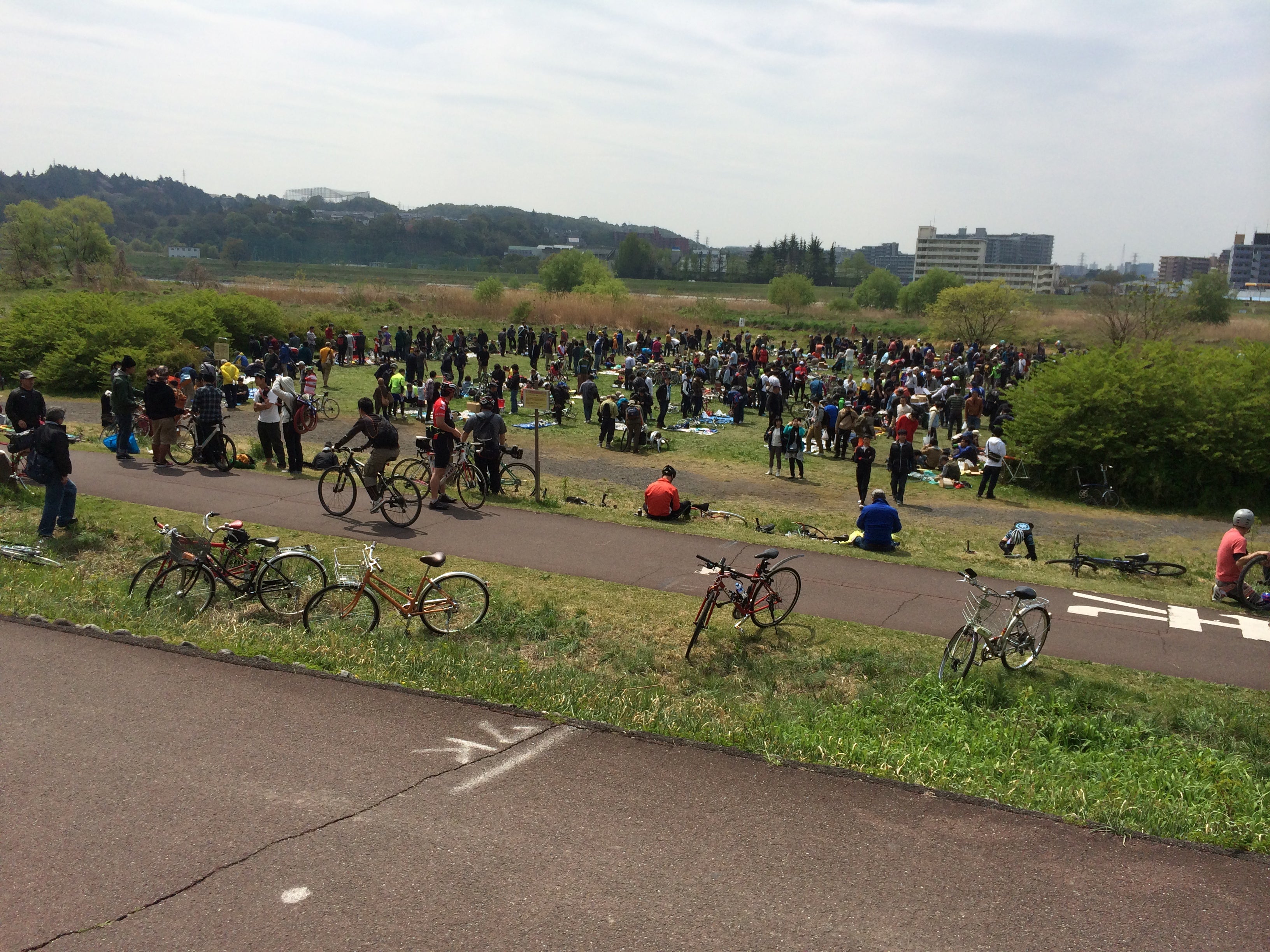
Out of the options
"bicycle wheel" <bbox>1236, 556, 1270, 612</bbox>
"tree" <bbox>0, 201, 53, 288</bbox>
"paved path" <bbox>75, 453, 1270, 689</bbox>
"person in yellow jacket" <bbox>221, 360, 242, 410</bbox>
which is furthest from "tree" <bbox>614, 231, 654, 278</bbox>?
"bicycle wheel" <bbox>1236, 556, 1270, 612</bbox>

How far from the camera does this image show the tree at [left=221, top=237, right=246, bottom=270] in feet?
562

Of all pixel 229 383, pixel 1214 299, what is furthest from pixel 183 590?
pixel 1214 299

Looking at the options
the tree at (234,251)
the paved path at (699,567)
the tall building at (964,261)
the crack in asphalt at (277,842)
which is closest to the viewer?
the crack in asphalt at (277,842)

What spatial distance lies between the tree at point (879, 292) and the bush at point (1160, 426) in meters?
64.0

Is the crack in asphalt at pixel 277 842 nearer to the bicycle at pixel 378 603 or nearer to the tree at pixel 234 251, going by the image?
the bicycle at pixel 378 603

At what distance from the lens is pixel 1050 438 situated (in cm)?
2188

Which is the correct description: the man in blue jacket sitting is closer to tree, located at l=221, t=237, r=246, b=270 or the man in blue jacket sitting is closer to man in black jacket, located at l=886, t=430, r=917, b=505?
man in black jacket, located at l=886, t=430, r=917, b=505

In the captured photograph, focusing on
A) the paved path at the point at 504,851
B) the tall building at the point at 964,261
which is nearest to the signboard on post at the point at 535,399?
the paved path at the point at 504,851

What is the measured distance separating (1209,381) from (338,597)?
2059cm

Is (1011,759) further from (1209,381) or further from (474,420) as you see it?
(1209,381)

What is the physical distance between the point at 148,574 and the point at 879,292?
3280 inches

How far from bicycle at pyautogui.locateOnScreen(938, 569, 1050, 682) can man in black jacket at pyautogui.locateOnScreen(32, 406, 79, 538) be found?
1004cm

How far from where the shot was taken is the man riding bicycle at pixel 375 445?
1338cm

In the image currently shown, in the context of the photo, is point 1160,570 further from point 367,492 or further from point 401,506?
point 367,492
